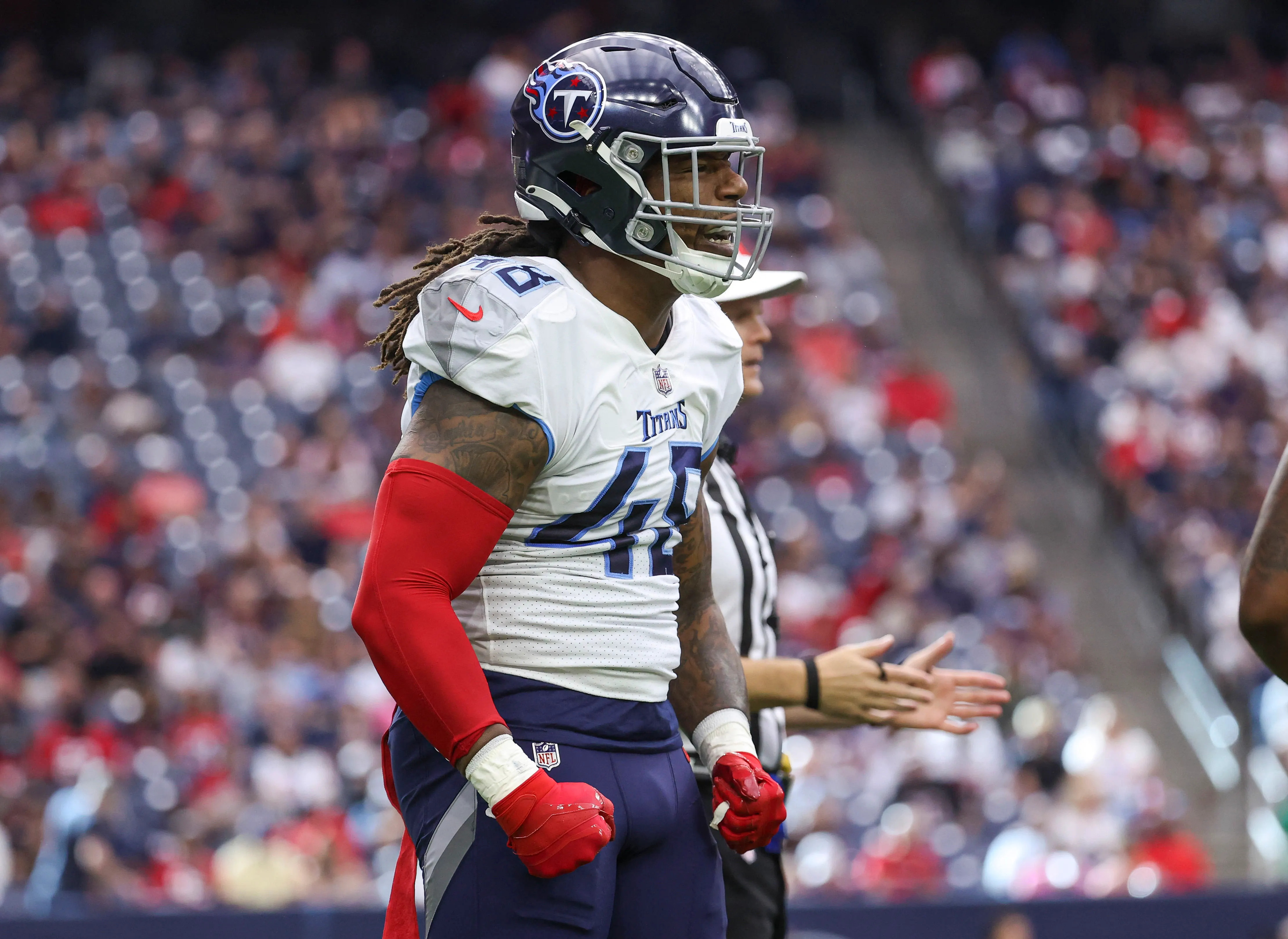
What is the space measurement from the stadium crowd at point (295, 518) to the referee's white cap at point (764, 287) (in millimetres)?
4258

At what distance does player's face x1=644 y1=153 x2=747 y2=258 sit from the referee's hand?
1.22 m

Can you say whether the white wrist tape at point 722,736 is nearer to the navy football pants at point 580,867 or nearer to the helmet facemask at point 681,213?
the navy football pants at point 580,867

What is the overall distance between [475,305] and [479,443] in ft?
0.71

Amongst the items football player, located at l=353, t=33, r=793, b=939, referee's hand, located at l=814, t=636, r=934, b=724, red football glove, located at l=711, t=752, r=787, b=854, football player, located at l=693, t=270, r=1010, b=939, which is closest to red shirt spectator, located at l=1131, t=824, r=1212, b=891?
football player, located at l=693, t=270, r=1010, b=939

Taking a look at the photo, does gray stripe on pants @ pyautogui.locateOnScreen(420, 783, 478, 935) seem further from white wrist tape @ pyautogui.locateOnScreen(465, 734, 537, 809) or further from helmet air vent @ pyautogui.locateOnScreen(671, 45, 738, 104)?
helmet air vent @ pyautogui.locateOnScreen(671, 45, 738, 104)

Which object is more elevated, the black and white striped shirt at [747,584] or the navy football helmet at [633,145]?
the navy football helmet at [633,145]

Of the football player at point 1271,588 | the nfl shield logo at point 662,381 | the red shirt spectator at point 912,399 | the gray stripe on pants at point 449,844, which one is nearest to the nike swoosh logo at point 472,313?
the nfl shield logo at point 662,381

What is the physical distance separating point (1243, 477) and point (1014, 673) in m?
3.08

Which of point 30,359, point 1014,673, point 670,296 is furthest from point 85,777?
point 670,296

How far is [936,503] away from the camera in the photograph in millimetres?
11156

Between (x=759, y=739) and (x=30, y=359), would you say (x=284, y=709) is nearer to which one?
(x=30, y=359)

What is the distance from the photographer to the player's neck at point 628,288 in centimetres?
263

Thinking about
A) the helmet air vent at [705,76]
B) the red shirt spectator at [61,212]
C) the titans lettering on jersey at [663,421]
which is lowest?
the red shirt spectator at [61,212]

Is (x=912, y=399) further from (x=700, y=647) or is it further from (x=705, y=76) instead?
(x=705, y=76)
